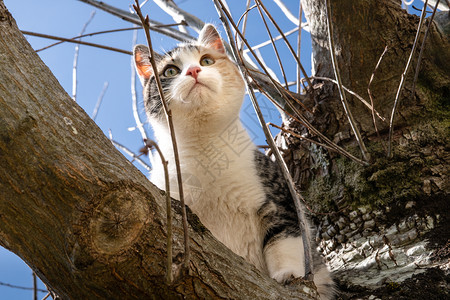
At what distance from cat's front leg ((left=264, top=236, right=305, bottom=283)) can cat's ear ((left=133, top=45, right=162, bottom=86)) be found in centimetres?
156

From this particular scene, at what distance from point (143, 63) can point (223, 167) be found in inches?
44.6

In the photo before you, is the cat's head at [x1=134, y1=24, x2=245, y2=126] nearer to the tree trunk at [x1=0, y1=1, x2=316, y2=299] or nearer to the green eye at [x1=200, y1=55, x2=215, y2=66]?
the green eye at [x1=200, y1=55, x2=215, y2=66]

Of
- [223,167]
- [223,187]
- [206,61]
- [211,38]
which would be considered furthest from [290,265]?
[211,38]

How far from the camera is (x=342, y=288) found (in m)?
1.97

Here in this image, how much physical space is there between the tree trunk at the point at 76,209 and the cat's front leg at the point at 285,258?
70cm

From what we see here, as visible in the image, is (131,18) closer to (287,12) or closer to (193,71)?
(193,71)

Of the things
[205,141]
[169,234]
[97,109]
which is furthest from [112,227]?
[97,109]

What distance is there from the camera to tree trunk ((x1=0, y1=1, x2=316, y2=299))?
1208 millimetres

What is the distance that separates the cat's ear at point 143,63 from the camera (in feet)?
10.0

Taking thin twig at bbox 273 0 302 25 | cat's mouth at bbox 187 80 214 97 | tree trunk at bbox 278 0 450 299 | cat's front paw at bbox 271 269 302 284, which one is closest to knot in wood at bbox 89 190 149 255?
cat's front paw at bbox 271 269 302 284

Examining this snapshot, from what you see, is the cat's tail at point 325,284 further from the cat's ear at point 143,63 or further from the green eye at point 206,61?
the cat's ear at point 143,63

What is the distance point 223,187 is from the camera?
242cm

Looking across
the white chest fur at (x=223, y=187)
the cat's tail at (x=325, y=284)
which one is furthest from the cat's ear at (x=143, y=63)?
the cat's tail at (x=325, y=284)

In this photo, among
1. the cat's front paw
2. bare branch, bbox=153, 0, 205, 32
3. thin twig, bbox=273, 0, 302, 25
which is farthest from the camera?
thin twig, bbox=273, 0, 302, 25
